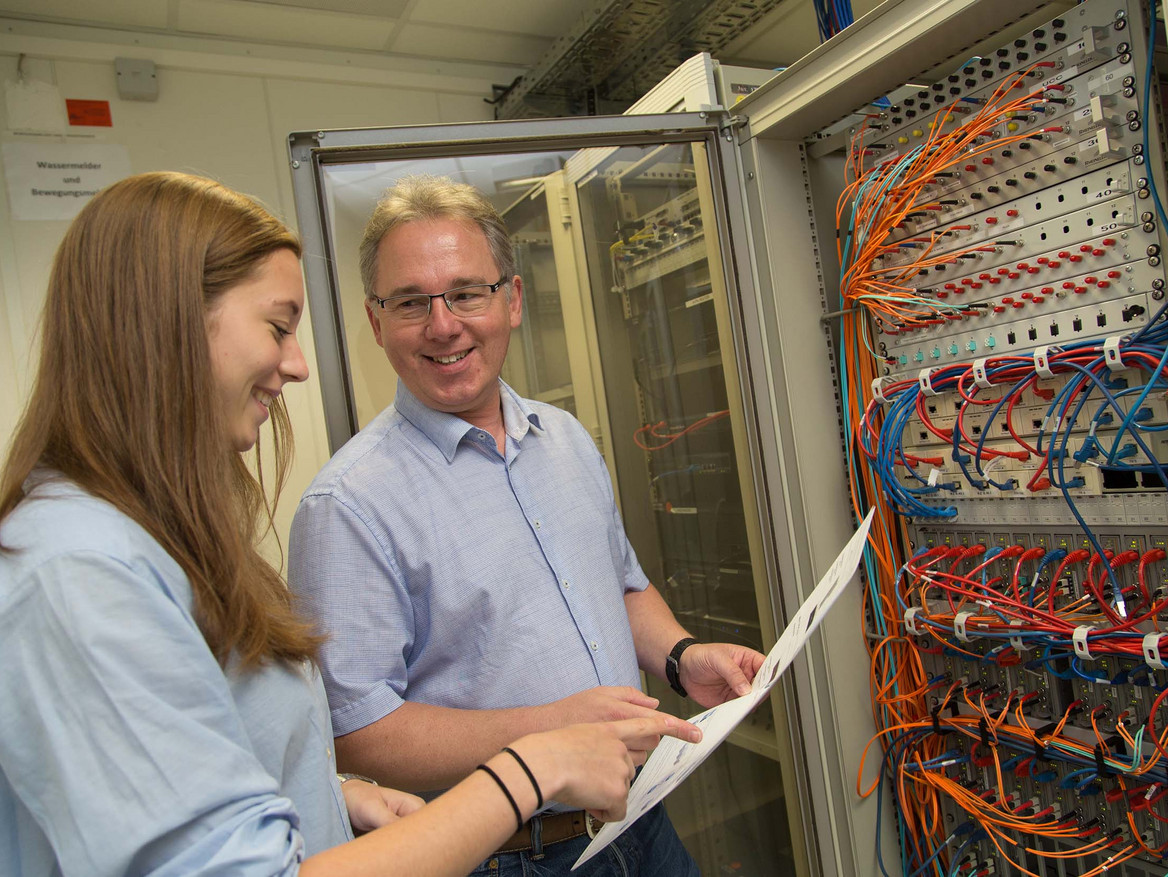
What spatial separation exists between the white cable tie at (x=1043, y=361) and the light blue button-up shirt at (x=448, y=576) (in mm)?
767

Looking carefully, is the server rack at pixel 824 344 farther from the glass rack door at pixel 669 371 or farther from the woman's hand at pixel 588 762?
the woman's hand at pixel 588 762

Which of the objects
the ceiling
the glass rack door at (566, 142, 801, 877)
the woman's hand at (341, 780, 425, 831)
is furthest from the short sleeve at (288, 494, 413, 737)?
the ceiling

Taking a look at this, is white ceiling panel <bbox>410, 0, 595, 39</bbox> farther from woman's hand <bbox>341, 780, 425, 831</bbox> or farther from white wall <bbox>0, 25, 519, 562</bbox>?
woman's hand <bbox>341, 780, 425, 831</bbox>

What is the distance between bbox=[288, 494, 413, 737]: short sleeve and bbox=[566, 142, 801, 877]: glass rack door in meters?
0.92

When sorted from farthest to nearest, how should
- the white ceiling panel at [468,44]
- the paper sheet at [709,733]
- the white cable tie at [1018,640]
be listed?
1. the white ceiling panel at [468,44]
2. the white cable tie at [1018,640]
3. the paper sheet at [709,733]

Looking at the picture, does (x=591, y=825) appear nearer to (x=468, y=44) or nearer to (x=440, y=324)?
(x=440, y=324)

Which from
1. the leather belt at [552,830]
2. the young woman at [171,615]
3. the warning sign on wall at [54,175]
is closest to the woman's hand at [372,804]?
the young woman at [171,615]

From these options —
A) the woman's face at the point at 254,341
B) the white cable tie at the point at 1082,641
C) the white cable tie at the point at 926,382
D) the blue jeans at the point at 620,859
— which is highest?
the woman's face at the point at 254,341

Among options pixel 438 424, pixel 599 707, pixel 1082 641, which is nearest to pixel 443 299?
pixel 438 424

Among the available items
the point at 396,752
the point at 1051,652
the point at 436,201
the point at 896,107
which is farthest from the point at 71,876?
the point at 896,107

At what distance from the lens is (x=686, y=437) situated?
2.04m

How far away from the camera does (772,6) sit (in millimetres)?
2928

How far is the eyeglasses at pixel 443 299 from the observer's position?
1.28 m

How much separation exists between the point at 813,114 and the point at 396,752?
137 centimetres
